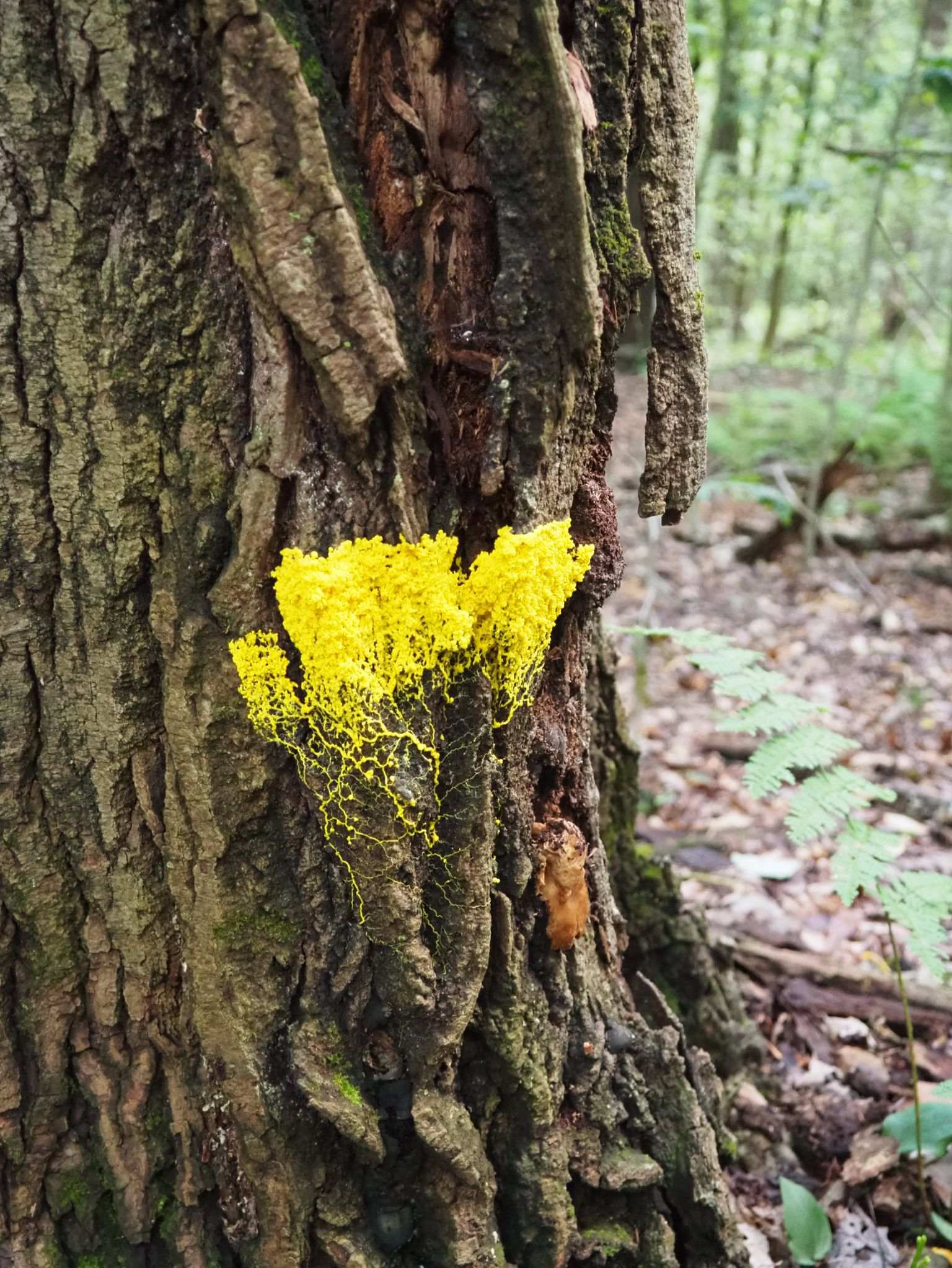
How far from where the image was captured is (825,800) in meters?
2.20

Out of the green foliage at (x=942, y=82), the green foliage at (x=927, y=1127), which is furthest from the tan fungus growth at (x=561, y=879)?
the green foliage at (x=942, y=82)

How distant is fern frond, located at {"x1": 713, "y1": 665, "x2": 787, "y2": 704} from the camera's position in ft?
7.57

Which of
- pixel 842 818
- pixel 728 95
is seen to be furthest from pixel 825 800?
pixel 728 95

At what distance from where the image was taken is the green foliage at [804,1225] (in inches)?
73.3

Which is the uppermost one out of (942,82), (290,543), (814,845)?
(942,82)

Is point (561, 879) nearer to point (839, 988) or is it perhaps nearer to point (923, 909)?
point (923, 909)

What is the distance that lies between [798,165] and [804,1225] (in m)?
13.5

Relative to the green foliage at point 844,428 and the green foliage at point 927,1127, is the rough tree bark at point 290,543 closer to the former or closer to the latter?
the green foliage at point 927,1127

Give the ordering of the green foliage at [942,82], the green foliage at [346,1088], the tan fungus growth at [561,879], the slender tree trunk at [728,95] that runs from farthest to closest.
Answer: the slender tree trunk at [728,95], the green foliage at [942,82], the tan fungus growth at [561,879], the green foliage at [346,1088]

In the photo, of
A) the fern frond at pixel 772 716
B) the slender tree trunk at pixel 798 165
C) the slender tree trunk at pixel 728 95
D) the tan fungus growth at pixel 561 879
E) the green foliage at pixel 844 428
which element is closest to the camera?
the tan fungus growth at pixel 561 879

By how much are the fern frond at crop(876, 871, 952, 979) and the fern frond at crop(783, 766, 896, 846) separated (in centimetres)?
19

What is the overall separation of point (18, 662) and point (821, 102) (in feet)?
28.4

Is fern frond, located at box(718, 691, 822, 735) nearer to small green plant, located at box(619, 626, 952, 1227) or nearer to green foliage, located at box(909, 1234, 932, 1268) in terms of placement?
small green plant, located at box(619, 626, 952, 1227)

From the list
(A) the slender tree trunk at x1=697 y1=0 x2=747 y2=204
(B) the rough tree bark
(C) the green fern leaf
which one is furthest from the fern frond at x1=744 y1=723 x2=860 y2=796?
(A) the slender tree trunk at x1=697 y1=0 x2=747 y2=204
